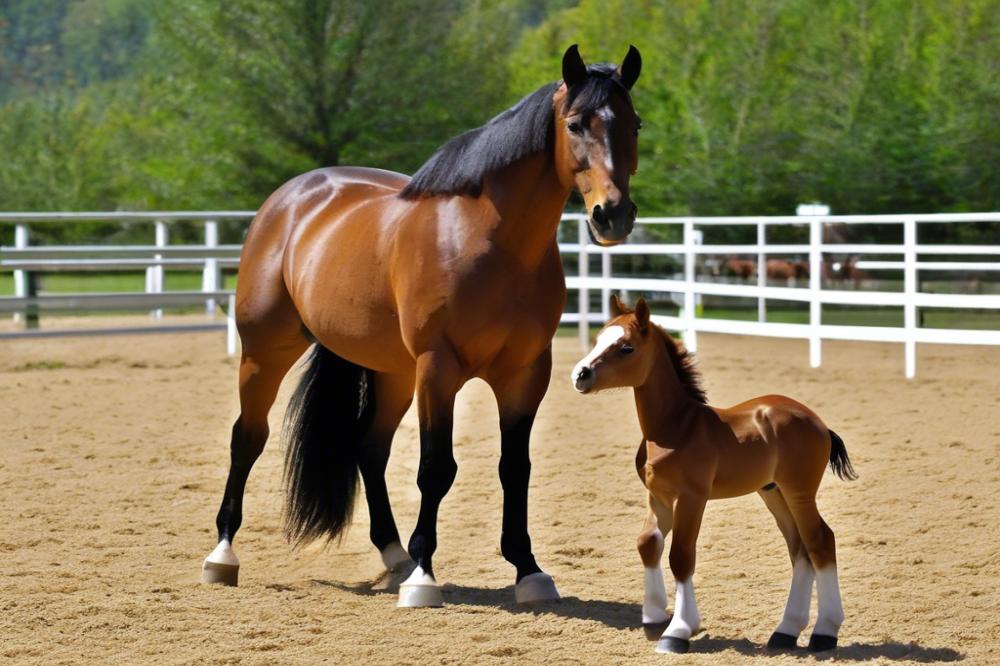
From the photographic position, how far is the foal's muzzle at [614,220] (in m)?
4.05

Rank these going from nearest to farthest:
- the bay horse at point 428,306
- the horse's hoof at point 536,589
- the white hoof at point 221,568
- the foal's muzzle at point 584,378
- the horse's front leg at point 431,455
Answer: the foal's muzzle at point 584,378 → the bay horse at point 428,306 → the horse's front leg at point 431,455 → the horse's hoof at point 536,589 → the white hoof at point 221,568

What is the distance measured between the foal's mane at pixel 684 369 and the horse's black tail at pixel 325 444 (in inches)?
73.0

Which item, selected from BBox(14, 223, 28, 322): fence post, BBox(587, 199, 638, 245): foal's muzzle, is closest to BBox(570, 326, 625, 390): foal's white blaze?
BBox(587, 199, 638, 245): foal's muzzle

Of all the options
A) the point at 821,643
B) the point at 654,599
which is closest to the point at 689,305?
the point at 654,599

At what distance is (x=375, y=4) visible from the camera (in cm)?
2612

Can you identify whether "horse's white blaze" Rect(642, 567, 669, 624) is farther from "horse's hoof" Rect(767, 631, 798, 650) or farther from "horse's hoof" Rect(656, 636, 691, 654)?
"horse's hoof" Rect(767, 631, 798, 650)

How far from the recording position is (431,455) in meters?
4.64

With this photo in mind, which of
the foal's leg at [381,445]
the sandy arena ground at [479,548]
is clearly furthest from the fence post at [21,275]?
the foal's leg at [381,445]

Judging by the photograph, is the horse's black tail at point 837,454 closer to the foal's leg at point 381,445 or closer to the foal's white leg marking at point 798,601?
the foal's white leg marking at point 798,601

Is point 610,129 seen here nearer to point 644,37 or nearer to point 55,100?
point 644,37

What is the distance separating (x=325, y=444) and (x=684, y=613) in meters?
2.09

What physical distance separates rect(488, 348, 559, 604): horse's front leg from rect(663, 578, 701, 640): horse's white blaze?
0.90 m

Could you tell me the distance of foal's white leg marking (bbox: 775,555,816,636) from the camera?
387 cm

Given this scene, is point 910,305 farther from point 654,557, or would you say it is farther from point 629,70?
point 654,557
